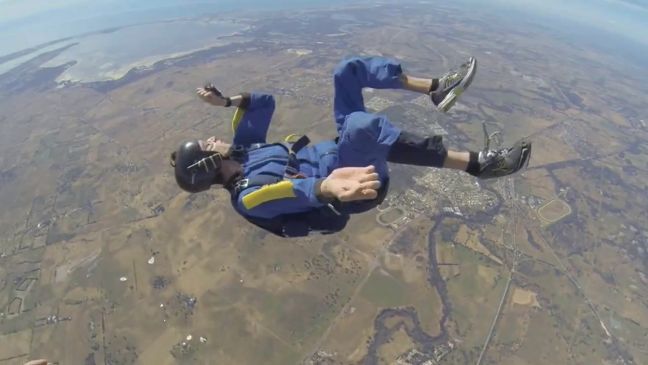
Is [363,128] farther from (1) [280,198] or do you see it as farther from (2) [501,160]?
(2) [501,160]

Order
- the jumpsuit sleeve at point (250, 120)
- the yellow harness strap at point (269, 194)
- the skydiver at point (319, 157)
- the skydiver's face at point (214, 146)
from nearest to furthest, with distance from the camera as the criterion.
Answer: the yellow harness strap at point (269, 194) < the skydiver at point (319, 157) < the skydiver's face at point (214, 146) < the jumpsuit sleeve at point (250, 120)

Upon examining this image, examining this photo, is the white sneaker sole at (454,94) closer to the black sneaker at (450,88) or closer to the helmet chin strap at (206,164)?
the black sneaker at (450,88)

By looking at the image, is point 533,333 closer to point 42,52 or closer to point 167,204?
point 167,204

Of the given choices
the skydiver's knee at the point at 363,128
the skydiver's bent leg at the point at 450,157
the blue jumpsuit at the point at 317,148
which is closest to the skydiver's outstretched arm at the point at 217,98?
the blue jumpsuit at the point at 317,148

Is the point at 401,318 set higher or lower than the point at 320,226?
lower

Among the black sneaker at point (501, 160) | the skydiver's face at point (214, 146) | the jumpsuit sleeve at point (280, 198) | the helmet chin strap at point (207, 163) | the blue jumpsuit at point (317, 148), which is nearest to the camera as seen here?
the jumpsuit sleeve at point (280, 198)

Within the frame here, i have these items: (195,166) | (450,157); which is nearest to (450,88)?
(450,157)

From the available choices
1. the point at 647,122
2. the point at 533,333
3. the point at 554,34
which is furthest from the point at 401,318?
the point at 554,34
